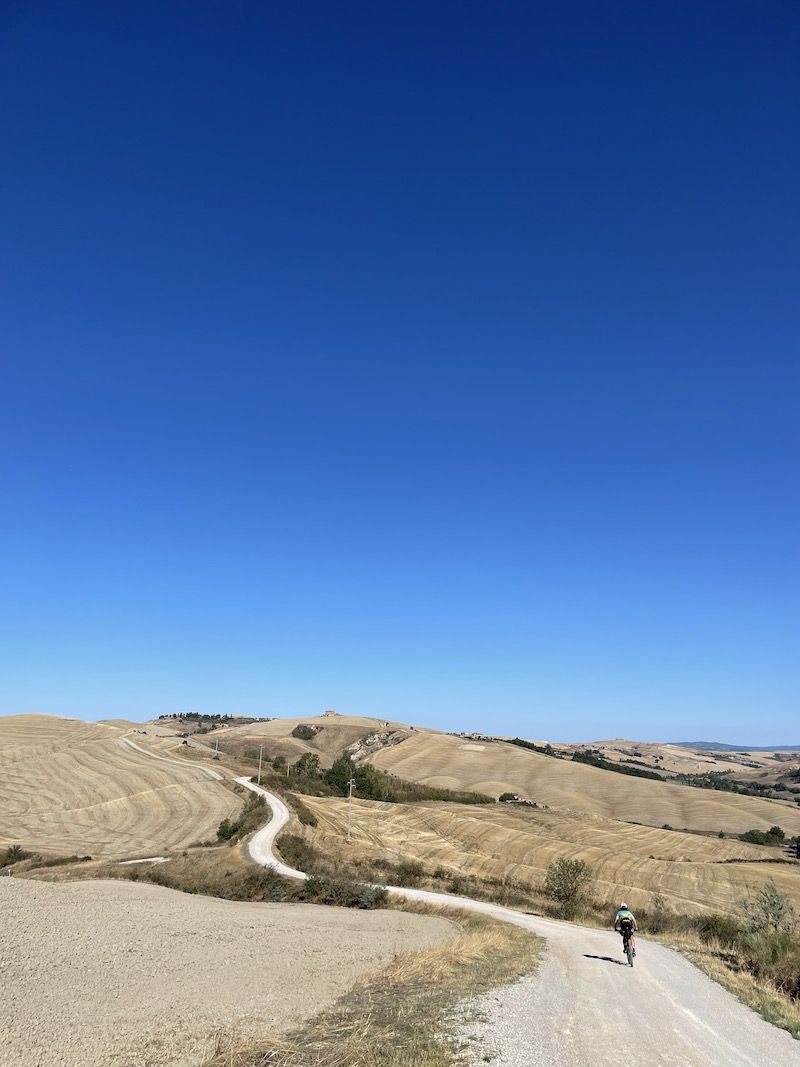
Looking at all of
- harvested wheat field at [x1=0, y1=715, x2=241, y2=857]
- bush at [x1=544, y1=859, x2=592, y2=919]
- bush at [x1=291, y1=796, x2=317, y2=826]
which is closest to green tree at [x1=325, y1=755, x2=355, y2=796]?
harvested wheat field at [x1=0, y1=715, x2=241, y2=857]

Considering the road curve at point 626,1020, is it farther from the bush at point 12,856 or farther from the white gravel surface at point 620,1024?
the bush at point 12,856

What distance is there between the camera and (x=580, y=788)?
16075cm

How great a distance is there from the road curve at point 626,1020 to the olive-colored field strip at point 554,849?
1767 inches

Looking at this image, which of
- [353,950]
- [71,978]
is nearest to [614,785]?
[353,950]

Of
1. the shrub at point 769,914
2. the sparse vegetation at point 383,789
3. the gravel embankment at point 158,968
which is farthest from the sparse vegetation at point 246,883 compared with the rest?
the sparse vegetation at point 383,789

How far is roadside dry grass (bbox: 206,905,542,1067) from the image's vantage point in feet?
48.1

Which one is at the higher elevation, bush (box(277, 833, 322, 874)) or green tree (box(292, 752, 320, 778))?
green tree (box(292, 752, 320, 778))

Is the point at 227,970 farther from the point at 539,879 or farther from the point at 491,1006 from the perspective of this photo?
the point at 539,879

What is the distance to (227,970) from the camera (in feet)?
79.8

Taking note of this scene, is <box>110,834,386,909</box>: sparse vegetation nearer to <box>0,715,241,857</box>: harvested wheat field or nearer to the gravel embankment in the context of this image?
the gravel embankment

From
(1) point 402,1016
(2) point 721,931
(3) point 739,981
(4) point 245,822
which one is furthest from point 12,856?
(3) point 739,981

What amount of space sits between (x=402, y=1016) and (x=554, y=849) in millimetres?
74151

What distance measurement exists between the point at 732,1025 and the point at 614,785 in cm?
16122

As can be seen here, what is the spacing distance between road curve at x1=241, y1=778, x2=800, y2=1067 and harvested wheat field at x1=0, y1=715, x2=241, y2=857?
210 ft
